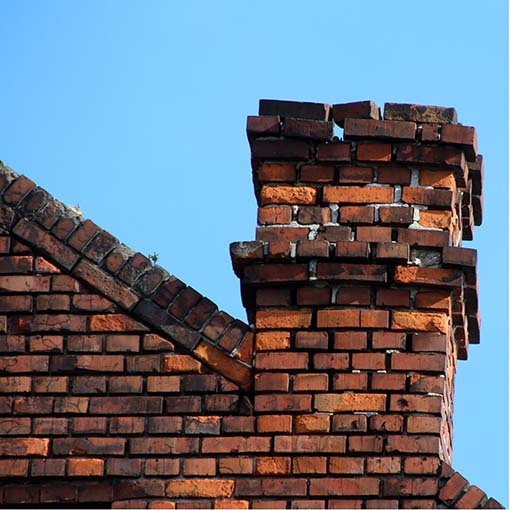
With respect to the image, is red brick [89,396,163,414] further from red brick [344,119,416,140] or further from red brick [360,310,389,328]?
red brick [344,119,416,140]

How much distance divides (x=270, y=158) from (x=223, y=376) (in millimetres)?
1048

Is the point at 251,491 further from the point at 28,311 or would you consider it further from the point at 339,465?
the point at 28,311

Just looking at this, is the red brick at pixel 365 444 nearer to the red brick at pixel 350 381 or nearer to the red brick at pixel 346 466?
the red brick at pixel 346 466

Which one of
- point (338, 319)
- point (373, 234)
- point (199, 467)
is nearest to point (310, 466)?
point (199, 467)

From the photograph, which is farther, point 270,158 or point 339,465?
point 270,158

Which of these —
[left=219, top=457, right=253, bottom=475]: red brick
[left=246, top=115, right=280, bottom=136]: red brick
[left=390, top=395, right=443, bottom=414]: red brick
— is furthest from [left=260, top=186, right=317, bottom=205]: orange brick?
[left=219, top=457, right=253, bottom=475]: red brick

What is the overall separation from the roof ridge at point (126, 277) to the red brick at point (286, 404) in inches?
6.1

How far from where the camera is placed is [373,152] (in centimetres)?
852

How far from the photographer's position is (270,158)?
855cm

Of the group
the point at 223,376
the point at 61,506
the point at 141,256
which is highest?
the point at 141,256

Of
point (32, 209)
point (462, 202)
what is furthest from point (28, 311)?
point (462, 202)

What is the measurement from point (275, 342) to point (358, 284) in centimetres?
46

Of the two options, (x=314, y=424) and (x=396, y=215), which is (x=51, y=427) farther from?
(x=396, y=215)

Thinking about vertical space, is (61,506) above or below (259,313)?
below
